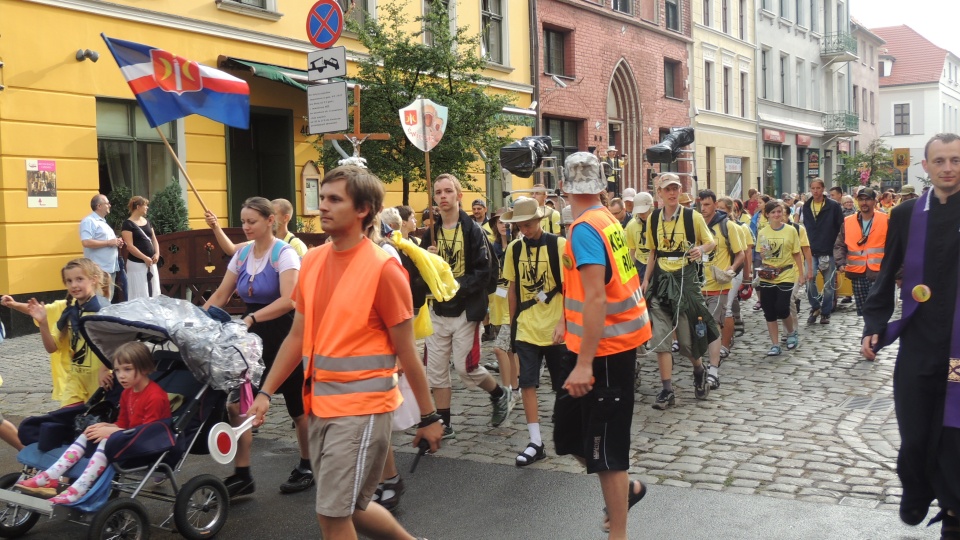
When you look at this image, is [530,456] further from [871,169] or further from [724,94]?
[871,169]

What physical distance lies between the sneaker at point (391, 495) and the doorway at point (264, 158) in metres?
12.8

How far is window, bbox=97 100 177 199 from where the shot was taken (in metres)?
14.7

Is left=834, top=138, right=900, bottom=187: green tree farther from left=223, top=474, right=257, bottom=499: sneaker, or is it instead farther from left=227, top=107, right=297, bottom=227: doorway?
left=223, top=474, right=257, bottom=499: sneaker

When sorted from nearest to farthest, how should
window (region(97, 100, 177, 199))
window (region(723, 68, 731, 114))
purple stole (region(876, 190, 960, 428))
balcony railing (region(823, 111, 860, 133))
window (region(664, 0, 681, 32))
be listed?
purple stole (region(876, 190, 960, 428))
window (region(97, 100, 177, 199))
window (region(664, 0, 681, 32))
window (region(723, 68, 731, 114))
balcony railing (region(823, 111, 860, 133))

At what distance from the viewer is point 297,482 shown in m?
6.00

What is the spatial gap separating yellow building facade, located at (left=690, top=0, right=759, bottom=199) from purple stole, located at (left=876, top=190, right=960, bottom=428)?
3097cm

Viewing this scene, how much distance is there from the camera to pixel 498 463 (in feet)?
21.6

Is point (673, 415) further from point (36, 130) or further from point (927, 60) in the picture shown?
point (927, 60)

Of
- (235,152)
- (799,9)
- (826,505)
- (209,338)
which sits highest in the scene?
(799,9)

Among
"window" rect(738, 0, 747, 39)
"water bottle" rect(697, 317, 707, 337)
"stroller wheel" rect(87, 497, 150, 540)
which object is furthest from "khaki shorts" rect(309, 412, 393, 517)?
"window" rect(738, 0, 747, 39)

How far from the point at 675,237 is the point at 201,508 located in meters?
5.10

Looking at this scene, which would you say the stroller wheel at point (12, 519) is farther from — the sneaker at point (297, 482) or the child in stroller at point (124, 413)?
the sneaker at point (297, 482)

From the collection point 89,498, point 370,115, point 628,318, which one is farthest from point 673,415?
point 370,115

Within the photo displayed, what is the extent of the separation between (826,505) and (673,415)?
2597 mm
